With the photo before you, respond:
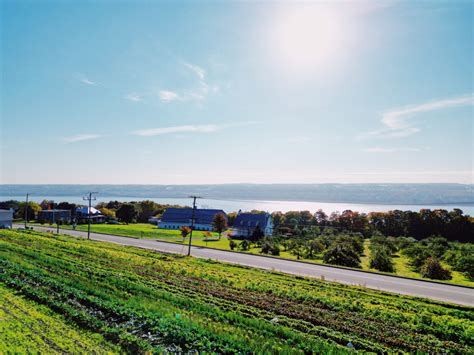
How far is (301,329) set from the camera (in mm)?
12070

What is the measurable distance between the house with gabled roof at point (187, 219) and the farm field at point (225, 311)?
49.1 meters

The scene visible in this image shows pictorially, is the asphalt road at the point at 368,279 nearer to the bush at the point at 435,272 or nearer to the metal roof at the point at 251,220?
the bush at the point at 435,272

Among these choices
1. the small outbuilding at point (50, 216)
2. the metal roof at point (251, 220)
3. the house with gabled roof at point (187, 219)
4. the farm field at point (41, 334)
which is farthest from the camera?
the small outbuilding at point (50, 216)

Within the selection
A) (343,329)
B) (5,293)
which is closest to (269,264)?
(343,329)

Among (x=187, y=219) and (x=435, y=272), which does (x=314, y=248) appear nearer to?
(x=435, y=272)

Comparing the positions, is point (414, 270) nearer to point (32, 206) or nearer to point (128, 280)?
point (128, 280)

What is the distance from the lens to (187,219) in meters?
72.2

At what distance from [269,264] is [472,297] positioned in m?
15.5

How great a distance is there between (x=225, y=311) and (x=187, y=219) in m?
60.0

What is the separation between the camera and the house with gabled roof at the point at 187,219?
231ft

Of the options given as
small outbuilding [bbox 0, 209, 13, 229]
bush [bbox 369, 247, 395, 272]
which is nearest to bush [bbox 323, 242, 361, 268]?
bush [bbox 369, 247, 395, 272]

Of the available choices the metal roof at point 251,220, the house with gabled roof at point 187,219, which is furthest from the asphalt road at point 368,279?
the house with gabled roof at point 187,219

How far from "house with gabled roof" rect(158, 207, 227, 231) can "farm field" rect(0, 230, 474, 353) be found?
49.1 meters

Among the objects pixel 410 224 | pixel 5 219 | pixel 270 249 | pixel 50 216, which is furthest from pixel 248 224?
pixel 50 216
